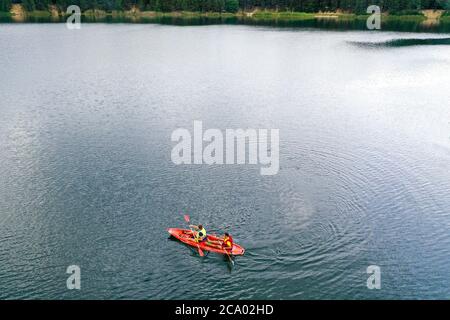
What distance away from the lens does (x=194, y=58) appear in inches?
4628

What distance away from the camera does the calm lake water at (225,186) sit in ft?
112

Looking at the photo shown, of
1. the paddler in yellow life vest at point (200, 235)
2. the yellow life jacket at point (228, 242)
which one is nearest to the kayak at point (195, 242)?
the paddler in yellow life vest at point (200, 235)

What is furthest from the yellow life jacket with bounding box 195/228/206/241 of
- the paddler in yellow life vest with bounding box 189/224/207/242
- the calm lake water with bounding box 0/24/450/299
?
the calm lake water with bounding box 0/24/450/299

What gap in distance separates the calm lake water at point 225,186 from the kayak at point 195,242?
2.51ft

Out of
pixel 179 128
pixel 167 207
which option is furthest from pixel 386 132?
pixel 167 207

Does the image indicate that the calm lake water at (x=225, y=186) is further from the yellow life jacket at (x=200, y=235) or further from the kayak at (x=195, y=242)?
the yellow life jacket at (x=200, y=235)

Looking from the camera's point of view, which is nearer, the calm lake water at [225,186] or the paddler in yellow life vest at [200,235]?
the calm lake water at [225,186]

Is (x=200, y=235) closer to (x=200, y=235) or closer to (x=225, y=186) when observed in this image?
(x=200, y=235)

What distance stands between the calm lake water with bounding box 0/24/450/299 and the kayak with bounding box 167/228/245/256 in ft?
2.51

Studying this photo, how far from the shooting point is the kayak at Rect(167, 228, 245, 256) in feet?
119

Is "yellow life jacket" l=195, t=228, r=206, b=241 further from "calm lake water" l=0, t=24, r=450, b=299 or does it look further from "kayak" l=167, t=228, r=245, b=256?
"calm lake water" l=0, t=24, r=450, b=299

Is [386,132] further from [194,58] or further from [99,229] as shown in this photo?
[194,58]

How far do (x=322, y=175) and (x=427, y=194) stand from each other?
11761 millimetres
